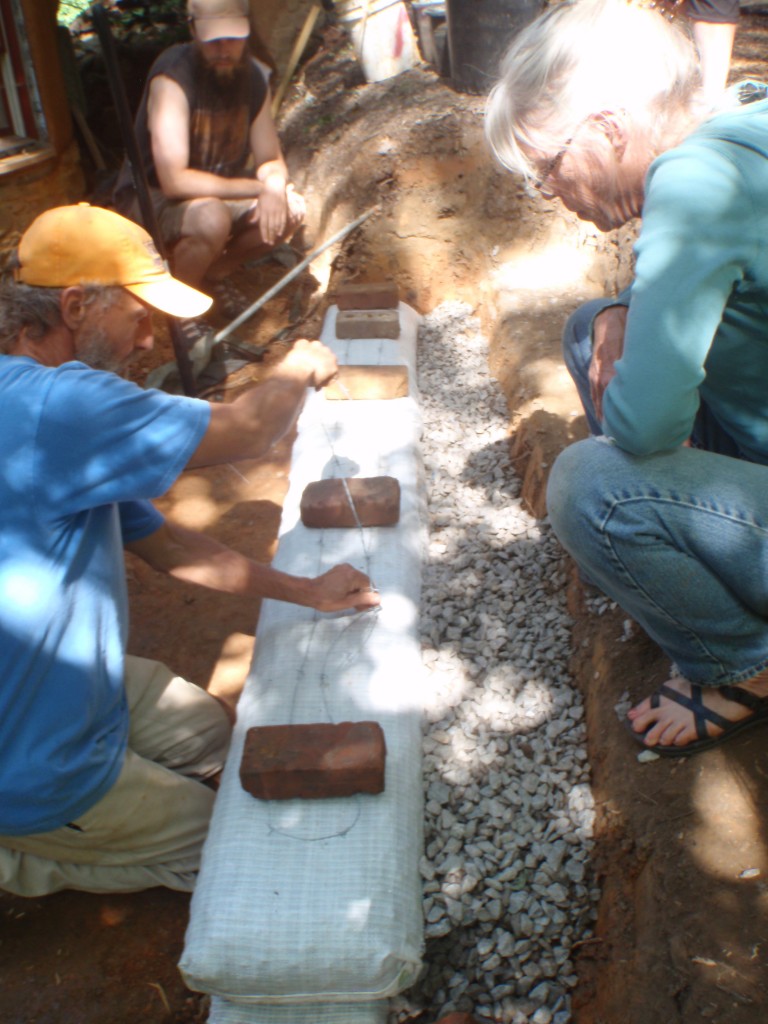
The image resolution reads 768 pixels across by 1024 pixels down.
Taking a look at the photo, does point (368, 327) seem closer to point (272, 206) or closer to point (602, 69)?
point (272, 206)

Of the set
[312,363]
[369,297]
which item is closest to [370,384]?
[369,297]

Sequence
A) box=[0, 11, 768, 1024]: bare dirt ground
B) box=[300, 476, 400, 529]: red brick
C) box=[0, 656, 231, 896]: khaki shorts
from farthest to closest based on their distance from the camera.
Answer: box=[300, 476, 400, 529]: red brick < box=[0, 656, 231, 896]: khaki shorts < box=[0, 11, 768, 1024]: bare dirt ground

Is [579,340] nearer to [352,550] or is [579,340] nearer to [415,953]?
[352,550]

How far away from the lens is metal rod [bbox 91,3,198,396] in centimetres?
380

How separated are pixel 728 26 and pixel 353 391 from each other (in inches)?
87.8

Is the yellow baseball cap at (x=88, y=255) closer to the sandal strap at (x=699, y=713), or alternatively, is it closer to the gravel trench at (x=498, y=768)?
the gravel trench at (x=498, y=768)

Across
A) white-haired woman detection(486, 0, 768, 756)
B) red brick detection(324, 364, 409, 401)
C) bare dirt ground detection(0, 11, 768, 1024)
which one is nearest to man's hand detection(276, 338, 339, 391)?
white-haired woman detection(486, 0, 768, 756)

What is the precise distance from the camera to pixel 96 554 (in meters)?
1.95

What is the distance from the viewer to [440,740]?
2.35 m

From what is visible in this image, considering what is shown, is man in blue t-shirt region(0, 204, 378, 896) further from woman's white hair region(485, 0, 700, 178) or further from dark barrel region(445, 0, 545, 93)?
dark barrel region(445, 0, 545, 93)

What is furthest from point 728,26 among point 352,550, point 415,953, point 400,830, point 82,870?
point 82,870

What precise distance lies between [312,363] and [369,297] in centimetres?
224

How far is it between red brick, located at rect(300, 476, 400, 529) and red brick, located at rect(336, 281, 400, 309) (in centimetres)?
177

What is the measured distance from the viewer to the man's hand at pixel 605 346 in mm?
1973
